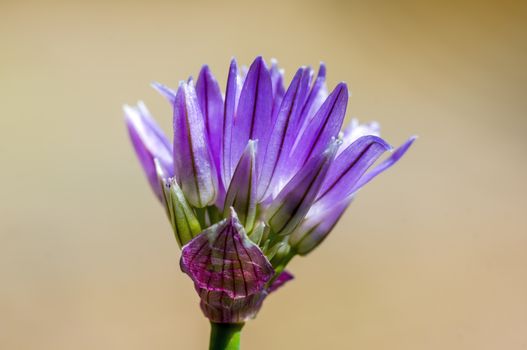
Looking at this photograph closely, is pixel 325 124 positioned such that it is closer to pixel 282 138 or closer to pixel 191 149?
pixel 282 138

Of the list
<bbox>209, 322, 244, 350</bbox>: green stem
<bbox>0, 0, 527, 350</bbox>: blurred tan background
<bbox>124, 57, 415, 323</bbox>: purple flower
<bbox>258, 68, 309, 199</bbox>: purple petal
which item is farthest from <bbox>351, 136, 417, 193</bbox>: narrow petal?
<bbox>0, 0, 527, 350</bbox>: blurred tan background

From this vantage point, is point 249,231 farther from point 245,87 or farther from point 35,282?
point 35,282

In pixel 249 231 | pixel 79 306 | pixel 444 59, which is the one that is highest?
pixel 444 59

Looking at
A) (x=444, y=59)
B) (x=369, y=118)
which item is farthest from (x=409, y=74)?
(x=369, y=118)

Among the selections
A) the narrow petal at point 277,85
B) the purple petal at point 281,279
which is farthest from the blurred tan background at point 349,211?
the narrow petal at point 277,85

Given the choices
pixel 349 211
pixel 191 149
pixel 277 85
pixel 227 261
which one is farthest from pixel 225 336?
pixel 349 211

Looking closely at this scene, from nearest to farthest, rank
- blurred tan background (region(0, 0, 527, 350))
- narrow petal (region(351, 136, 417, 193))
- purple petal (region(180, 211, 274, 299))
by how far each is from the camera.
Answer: purple petal (region(180, 211, 274, 299)) < narrow petal (region(351, 136, 417, 193)) < blurred tan background (region(0, 0, 527, 350))

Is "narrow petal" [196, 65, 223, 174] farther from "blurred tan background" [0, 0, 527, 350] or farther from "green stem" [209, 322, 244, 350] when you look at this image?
"blurred tan background" [0, 0, 527, 350]
